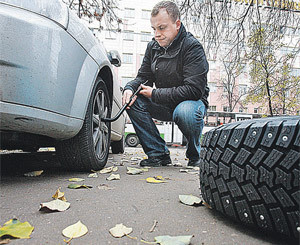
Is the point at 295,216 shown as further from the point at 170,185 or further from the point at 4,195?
the point at 4,195

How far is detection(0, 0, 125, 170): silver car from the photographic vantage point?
1148 mm

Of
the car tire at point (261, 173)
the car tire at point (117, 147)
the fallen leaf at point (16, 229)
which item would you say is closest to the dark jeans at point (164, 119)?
the car tire at point (261, 173)

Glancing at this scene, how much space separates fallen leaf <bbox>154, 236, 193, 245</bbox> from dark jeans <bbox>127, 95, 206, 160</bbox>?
1.44 metres

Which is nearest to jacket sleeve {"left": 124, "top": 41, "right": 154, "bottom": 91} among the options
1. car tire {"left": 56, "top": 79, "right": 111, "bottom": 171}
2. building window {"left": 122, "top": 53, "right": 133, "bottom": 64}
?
car tire {"left": 56, "top": 79, "right": 111, "bottom": 171}

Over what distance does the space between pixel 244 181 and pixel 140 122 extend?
66.7 inches

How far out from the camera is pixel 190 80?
2.10m

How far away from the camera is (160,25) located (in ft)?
6.97

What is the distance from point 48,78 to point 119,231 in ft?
2.75

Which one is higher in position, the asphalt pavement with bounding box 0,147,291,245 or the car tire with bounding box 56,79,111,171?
the car tire with bounding box 56,79,111,171

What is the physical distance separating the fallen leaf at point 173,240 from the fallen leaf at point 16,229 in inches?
15.2

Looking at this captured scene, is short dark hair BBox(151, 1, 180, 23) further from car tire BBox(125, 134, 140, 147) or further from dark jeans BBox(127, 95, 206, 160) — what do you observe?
car tire BBox(125, 134, 140, 147)

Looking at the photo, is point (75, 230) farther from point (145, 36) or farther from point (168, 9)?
point (145, 36)

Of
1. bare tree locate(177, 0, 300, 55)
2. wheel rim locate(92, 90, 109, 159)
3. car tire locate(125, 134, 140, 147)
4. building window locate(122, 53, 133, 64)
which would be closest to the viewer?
wheel rim locate(92, 90, 109, 159)

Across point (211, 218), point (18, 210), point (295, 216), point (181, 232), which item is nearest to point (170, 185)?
point (211, 218)
